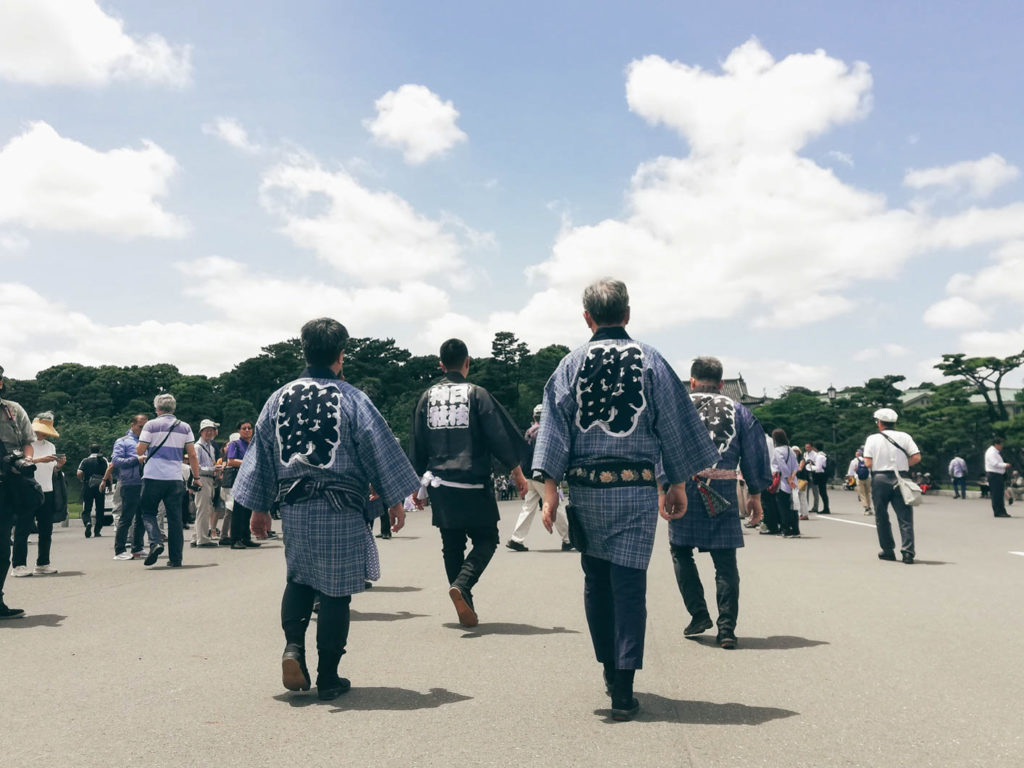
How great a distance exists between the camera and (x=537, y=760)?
324 centimetres

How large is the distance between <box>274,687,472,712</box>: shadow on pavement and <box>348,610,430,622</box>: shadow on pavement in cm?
222

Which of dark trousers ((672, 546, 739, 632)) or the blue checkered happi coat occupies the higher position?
the blue checkered happi coat

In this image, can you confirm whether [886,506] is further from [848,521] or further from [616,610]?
[848,521]

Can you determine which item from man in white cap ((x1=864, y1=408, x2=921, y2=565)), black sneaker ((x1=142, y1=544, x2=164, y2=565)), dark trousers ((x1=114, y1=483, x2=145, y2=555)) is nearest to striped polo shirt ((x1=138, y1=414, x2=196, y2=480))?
black sneaker ((x1=142, y1=544, x2=164, y2=565))

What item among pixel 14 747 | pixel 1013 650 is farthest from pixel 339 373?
pixel 1013 650

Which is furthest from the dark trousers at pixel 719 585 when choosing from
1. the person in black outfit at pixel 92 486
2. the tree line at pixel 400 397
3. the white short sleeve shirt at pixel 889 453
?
the tree line at pixel 400 397

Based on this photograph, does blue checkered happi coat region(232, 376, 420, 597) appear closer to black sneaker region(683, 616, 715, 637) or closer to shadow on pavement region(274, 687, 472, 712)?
shadow on pavement region(274, 687, 472, 712)

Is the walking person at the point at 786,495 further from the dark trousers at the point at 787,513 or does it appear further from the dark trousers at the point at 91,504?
the dark trousers at the point at 91,504

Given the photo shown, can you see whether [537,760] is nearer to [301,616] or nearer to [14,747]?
[301,616]

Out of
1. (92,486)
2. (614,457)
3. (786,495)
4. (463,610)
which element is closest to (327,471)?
(614,457)

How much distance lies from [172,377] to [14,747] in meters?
97.3

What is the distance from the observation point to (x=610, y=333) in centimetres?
436

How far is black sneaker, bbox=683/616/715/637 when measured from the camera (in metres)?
5.76

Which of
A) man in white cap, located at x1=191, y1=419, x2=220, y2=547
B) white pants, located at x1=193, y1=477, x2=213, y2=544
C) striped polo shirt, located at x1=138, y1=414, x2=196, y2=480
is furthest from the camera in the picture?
white pants, located at x1=193, y1=477, x2=213, y2=544
